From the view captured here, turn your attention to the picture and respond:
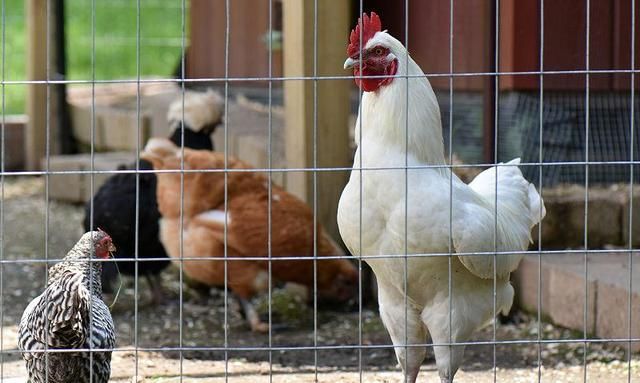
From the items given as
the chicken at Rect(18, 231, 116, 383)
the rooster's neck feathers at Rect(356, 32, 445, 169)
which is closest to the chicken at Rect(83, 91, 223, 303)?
the chicken at Rect(18, 231, 116, 383)

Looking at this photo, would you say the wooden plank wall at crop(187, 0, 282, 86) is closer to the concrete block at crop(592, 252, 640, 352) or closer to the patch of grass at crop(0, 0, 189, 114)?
the patch of grass at crop(0, 0, 189, 114)

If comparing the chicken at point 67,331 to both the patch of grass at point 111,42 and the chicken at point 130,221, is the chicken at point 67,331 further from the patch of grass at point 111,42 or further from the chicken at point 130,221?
the patch of grass at point 111,42

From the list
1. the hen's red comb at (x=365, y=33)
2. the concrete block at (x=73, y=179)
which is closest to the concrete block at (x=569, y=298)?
the hen's red comb at (x=365, y=33)

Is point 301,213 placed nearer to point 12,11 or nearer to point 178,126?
point 178,126

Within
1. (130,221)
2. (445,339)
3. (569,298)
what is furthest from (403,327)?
(130,221)

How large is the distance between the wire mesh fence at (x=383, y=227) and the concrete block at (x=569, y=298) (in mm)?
14

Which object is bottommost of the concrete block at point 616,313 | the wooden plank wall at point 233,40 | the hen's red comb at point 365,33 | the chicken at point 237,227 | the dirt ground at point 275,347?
the dirt ground at point 275,347

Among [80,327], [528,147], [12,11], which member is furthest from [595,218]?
[12,11]

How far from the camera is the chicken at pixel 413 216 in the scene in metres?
3.83

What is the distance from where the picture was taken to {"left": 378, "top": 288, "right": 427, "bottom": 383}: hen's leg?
13.6 ft

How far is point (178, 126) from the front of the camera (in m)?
7.32

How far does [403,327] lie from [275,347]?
67cm

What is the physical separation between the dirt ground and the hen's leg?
0.33 ft

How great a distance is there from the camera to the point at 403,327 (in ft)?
13.7
